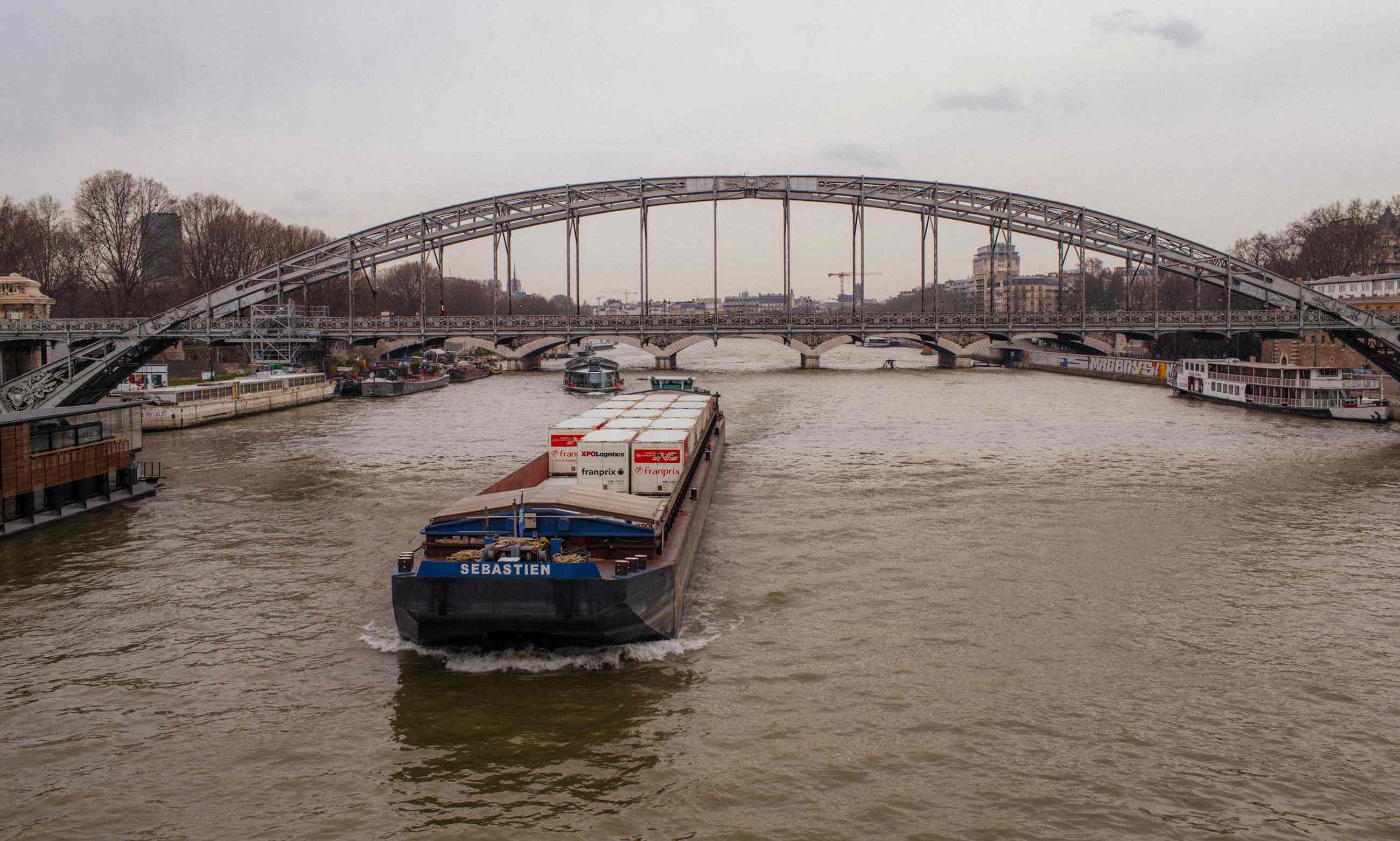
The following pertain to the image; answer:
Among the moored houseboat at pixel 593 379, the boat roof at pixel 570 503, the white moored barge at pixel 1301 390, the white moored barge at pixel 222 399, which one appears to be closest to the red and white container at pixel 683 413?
the boat roof at pixel 570 503

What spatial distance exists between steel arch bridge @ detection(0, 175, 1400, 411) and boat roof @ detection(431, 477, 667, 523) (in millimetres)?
58178

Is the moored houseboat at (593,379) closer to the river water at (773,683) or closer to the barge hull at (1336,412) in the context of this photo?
the barge hull at (1336,412)

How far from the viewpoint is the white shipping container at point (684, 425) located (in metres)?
23.9

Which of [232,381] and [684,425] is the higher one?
[232,381]

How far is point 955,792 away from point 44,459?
22797mm

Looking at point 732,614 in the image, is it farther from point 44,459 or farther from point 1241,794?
point 44,459

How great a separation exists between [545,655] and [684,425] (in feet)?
35.3

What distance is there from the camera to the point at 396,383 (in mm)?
67062

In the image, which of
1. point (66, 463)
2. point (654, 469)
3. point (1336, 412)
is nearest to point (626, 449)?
point (654, 469)

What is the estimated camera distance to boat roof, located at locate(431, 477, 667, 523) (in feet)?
53.5

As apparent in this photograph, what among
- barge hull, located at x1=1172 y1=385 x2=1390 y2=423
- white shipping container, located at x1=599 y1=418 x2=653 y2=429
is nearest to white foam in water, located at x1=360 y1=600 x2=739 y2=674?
A: white shipping container, located at x1=599 y1=418 x2=653 y2=429

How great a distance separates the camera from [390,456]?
3678cm

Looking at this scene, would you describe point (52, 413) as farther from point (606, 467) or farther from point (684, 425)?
point (684, 425)

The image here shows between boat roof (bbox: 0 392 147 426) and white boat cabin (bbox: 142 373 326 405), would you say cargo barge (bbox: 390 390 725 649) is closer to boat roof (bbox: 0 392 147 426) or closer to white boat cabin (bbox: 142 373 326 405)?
boat roof (bbox: 0 392 147 426)
